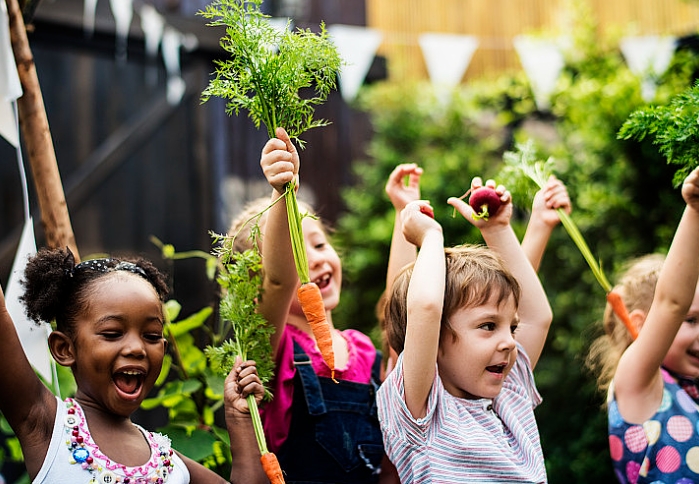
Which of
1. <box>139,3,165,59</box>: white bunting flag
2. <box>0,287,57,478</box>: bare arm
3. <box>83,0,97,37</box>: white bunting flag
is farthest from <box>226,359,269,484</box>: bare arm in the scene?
<box>83,0,97,37</box>: white bunting flag

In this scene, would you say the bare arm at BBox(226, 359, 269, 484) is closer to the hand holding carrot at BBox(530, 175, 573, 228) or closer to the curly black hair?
the curly black hair

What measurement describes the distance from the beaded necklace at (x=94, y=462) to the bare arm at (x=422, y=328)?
613 mm

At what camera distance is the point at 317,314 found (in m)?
1.99

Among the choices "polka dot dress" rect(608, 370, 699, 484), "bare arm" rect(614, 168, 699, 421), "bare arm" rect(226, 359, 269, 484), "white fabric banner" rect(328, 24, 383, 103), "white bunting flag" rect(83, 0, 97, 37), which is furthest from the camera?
"white fabric banner" rect(328, 24, 383, 103)

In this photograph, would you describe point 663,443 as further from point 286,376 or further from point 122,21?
point 122,21

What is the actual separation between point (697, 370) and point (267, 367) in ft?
4.42

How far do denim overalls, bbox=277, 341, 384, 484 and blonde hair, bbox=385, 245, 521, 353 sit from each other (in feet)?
0.89

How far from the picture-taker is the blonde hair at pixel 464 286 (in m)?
2.00

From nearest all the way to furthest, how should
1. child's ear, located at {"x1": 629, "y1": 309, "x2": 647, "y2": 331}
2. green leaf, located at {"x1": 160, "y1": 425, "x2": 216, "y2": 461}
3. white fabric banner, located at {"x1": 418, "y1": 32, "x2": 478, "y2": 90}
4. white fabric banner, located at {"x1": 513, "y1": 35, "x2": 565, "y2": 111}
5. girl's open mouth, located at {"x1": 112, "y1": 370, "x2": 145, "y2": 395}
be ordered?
girl's open mouth, located at {"x1": 112, "y1": 370, "x2": 145, "y2": 395}
green leaf, located at {"x1": 160, "y1": 425, "x2": 216, "y2": 461}
child's ear, located at {"x1": 629, "y1": 309, "x2": 647, "y2": 331}
white fabric banner, located at {"x1": 513, "y1": 35, "x2": 565, "y2": 111}
white fabric banner, located at {"x1": 418, "y1": 32, "x2": 478, "y2": 90}

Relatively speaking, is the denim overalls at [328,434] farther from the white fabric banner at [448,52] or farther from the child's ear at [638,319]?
the white fabric banner at [448,52]

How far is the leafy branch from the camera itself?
204cm

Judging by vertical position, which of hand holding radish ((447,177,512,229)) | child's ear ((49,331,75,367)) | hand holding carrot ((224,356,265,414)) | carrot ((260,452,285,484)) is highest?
hand holding radish ((447,177,512,229))

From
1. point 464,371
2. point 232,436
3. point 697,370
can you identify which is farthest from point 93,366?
point 697,370

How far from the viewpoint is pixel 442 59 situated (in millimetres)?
5902
